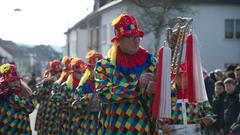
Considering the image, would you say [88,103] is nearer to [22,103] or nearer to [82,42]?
[22,103]

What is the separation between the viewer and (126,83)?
6113 mm

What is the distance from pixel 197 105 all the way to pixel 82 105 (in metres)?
2.66

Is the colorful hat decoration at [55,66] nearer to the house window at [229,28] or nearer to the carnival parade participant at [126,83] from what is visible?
the carnival parade participant at [126,83]

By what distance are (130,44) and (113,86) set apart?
46 cm

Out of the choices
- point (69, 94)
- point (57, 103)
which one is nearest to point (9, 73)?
point (69, 94)

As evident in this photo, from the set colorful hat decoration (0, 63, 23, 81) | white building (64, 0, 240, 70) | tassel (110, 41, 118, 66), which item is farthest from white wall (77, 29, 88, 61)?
tassel (110, 41, 118, 66)

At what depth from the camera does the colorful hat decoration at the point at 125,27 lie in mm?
6203

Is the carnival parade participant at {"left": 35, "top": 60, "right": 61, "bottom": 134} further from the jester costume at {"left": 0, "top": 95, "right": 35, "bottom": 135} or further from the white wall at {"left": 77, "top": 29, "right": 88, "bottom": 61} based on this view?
the white wall at {"left": 77, "top": 29, "right": 88, "bottom": 61}

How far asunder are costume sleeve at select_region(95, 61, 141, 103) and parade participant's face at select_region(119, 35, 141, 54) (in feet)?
0.82

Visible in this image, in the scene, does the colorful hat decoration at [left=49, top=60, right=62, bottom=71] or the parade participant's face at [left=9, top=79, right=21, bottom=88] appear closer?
the parade participant's face at [left=9, top=79, right=21, bottom=88]

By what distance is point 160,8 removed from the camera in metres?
35.0

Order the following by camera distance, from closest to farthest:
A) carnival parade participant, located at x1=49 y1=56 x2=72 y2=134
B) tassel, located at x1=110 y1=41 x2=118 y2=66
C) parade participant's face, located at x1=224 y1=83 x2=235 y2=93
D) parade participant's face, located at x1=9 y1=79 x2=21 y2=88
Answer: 1. tassel, located at x1=110 y1=41 x2=118 y2=66
2. parade participant's face, located at x1=9 y1=79 x2=21 y2=88
3. parade participant's face, located at x1=224 y1=83 x2=235 y2=93
4. carnival parade participant, located at x1=49 y1=56 x2=72 y2=134

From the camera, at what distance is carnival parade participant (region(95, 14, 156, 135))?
6141mm

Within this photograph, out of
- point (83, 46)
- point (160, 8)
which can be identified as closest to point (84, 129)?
point (160, 8)
